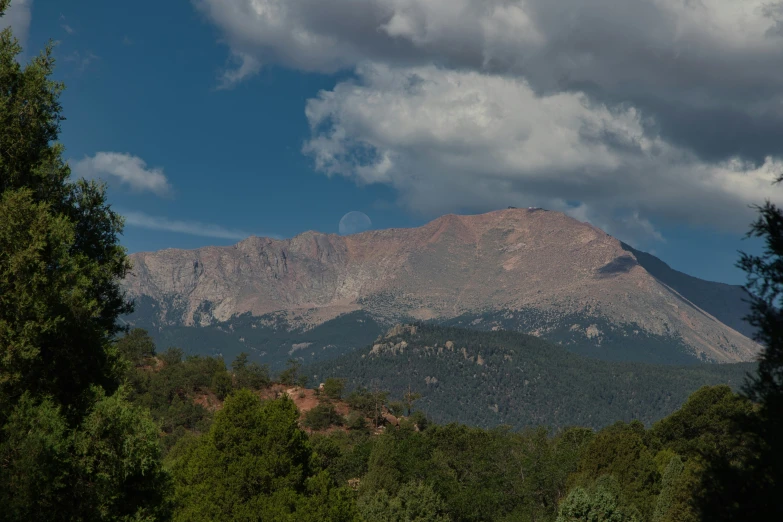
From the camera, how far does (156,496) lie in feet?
55.0

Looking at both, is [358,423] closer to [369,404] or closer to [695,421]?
[369,404]

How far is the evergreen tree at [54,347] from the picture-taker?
14.4 meters

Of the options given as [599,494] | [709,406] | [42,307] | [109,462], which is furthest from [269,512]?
[709,406]

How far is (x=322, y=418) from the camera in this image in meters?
160

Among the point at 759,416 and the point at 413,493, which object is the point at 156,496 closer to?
the point at 759,416

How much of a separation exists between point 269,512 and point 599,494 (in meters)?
33.6

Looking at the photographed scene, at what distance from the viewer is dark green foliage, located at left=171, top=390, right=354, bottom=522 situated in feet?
Result: 101

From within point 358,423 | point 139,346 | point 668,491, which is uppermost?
point 139,346

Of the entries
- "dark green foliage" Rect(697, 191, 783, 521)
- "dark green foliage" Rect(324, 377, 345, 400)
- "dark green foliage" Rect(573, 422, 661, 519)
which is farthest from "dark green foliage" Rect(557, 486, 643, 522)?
"dark green foliage" Rect(324, 377, 345, 400)

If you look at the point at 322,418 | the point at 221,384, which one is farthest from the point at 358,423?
the point at 221,384

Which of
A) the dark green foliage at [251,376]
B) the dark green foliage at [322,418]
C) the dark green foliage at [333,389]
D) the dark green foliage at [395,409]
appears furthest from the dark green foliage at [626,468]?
the dark green foliage at [395,409]

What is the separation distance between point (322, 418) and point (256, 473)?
131525 millimetres

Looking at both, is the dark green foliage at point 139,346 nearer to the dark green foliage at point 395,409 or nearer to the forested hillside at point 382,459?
the forested hillside at point 382,459

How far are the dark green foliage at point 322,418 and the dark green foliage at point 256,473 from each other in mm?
125450
